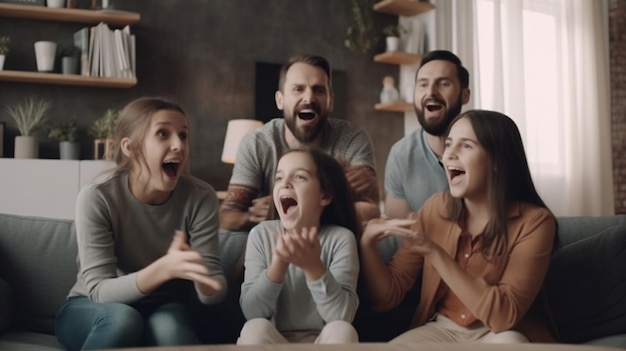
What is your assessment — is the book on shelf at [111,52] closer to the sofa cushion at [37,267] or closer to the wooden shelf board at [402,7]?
the wooden shelf board at [402,7]

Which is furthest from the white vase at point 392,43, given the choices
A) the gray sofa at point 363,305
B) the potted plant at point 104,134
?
the gray sofa at point 363,305

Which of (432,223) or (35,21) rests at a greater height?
(35,21)

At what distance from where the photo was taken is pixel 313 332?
6.02 feet

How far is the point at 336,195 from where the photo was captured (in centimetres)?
198

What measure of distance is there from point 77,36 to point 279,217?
9.35ft

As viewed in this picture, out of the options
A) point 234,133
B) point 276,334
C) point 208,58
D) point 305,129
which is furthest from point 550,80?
point 276,334

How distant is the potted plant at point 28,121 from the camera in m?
4.19

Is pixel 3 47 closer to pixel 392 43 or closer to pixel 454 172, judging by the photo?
pixel 392 43

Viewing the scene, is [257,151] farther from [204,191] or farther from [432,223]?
[432,223]

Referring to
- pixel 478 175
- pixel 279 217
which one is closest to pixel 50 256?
pixel 279 217

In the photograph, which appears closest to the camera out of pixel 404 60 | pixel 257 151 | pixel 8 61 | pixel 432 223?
pixel 432 223

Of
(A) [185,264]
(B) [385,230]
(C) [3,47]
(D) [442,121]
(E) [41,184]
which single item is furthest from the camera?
(C) [3,47]

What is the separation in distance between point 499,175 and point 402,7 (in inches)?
133

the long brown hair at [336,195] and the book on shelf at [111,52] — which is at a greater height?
the book on shelf at [111,52]
